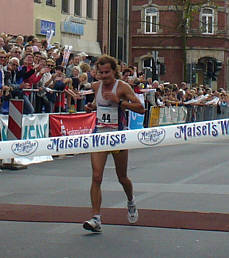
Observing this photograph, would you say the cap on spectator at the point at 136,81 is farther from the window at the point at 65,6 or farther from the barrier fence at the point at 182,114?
the window at the point at 65,6

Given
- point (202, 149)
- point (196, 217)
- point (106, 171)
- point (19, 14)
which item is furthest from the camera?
point (19, 14)

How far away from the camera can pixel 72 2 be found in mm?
40188

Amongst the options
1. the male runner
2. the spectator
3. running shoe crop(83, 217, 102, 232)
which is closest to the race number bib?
the male runner

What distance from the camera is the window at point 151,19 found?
68.9 m

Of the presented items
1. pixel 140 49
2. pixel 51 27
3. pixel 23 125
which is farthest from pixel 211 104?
pixel 140 49

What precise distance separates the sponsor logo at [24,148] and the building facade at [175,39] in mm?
57380

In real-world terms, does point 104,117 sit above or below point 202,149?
above

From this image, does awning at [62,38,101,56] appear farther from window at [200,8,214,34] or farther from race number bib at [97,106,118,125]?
race number bib at [97,106,118,125]

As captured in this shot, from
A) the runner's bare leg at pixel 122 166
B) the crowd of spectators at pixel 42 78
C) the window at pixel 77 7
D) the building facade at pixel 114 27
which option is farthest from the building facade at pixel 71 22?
the runner's bare leg at pixel 122 166

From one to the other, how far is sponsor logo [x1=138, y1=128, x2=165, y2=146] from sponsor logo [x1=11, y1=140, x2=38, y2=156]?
1.13 metres

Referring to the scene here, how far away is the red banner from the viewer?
19125 millimetres

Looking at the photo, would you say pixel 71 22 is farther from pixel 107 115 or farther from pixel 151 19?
pixel 107 115

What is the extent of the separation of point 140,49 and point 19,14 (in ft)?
118

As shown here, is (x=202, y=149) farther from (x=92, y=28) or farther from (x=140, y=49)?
(x=140, y=49)
